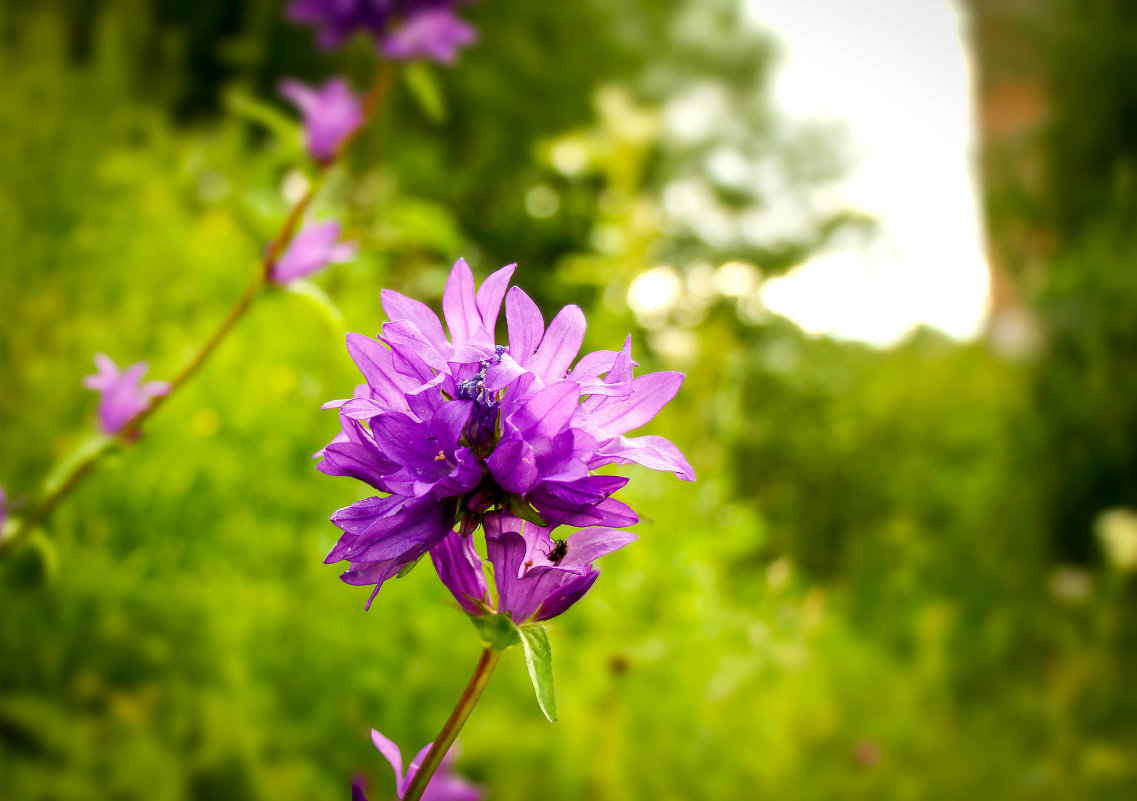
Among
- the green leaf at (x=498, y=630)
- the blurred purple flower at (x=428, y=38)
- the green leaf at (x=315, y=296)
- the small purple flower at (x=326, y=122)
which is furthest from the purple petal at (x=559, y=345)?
the blurred purple flower at (x=428, y=38)

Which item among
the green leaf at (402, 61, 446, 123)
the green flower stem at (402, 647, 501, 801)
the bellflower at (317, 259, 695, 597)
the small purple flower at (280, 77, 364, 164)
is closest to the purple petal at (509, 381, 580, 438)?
the bellflower at (317, 259, 695, 597)

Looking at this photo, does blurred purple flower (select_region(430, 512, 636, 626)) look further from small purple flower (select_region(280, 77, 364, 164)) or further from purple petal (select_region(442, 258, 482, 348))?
small purple flower (select_region(280, 77, 364, 164))

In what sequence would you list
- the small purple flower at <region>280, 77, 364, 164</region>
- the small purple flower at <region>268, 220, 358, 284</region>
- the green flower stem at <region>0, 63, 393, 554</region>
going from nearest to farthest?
the green flower stem at <region>0, 63, 393, 554</region> < the small purple flower at <region>268, 220, 358, 284</region> < the small purple flower at <region>280, 77, 364, 164</region>

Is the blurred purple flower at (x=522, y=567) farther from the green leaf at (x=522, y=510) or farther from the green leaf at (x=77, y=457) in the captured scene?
the green leaf at (x=77, y=457)

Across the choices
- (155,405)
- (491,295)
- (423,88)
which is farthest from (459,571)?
(423,88)

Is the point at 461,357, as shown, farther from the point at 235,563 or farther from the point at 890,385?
the point at 890,385

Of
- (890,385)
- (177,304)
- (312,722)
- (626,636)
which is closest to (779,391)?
(890,385)
